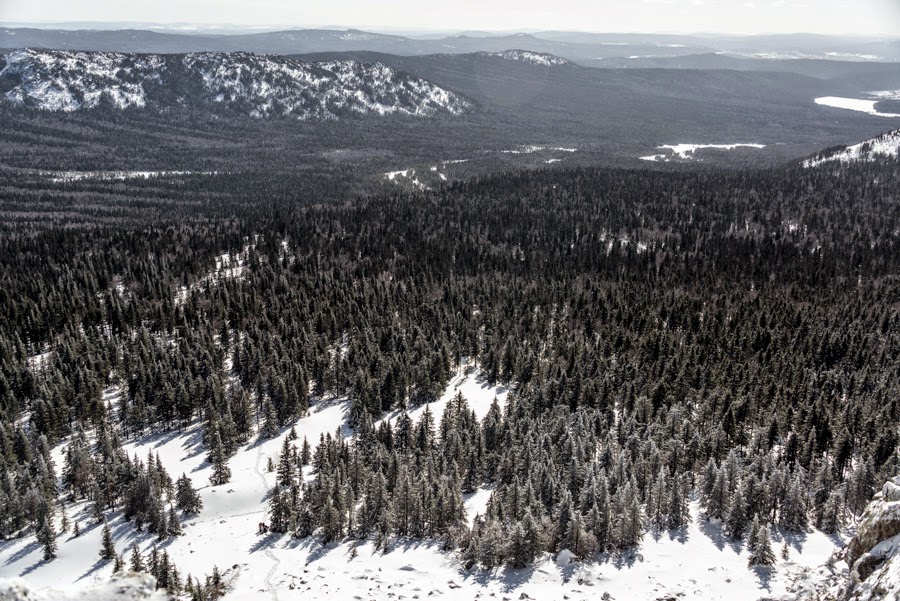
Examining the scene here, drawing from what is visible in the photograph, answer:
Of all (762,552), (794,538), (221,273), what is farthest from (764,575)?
(221,273)

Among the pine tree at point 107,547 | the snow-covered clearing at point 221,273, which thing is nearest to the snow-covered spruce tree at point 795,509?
the pine tree at point 107,547

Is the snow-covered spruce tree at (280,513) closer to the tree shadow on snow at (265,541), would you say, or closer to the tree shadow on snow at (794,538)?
the tree shadow on snow at (265,541)

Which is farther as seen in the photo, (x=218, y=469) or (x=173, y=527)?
(x=218, y=469)

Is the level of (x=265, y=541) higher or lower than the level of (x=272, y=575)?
lower

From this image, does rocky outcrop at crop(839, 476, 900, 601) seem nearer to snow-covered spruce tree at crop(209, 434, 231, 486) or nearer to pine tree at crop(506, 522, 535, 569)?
pine tree at crop(506, 522, 535, 569)

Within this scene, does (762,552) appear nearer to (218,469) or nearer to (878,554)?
(878,554)

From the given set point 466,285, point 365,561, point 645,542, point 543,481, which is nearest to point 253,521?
point 365,561
